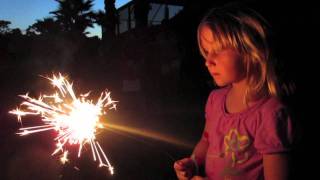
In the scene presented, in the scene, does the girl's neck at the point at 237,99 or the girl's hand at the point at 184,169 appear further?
the girl's hand at the point at 184,169

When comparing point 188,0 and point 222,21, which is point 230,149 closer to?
point 222,21

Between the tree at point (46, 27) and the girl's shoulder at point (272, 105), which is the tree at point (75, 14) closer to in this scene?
the tree at point (46, 27)

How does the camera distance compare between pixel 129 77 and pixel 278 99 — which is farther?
pixel 129 77

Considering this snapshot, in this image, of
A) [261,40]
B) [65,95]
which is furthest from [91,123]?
[261,40]

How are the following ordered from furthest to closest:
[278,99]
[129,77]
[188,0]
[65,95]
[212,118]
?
[129,77] → [188,0] → [65,95] → [212,118] → [278,99]

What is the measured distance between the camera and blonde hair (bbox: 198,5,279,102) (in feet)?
5.59

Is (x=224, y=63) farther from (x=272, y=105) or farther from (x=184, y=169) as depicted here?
(x=184, y=169)

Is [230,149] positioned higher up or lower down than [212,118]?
lower down

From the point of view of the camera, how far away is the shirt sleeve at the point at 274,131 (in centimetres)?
154

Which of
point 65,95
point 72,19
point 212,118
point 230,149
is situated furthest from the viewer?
point 72,19

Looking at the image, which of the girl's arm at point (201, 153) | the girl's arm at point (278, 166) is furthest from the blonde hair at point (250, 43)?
the girl's arm at point (201, 153)

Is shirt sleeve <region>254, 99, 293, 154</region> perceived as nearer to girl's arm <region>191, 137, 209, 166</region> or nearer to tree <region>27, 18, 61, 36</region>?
girl's arm <region>191, 137, 209, 166</region>

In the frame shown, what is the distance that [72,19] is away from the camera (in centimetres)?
3550

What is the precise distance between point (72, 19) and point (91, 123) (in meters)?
34.3
